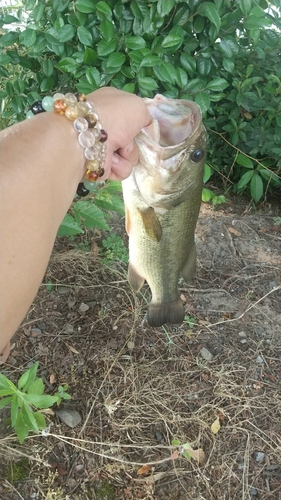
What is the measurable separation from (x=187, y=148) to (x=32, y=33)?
5.61ft

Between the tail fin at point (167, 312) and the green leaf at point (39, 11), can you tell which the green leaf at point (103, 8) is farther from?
the tail fin at point (167, 312)

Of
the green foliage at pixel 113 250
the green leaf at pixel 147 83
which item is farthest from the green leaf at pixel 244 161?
the green leaf at pixel 147 83

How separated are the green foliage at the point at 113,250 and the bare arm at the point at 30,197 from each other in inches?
75.8

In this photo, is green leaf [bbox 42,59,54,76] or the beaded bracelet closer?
the beaded bracelet

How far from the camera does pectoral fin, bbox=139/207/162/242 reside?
191cm

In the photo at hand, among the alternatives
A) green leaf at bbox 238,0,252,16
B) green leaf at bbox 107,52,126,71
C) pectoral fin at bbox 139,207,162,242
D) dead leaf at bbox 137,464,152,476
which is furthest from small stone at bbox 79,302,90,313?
green leaf at bbox 238,0,252,16

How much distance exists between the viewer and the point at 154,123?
166 centimetres

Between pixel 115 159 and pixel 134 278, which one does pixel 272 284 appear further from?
pixel 115 159

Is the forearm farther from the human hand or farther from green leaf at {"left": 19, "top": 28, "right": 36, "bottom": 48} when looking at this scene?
green leaf at {"left": 19, "top": 28, "right": 36, "bottom": 48}

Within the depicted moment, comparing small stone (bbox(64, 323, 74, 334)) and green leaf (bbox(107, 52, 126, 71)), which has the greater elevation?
green leaf (bbox(107, 52, 126, 71))

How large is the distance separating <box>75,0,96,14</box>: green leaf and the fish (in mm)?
1280

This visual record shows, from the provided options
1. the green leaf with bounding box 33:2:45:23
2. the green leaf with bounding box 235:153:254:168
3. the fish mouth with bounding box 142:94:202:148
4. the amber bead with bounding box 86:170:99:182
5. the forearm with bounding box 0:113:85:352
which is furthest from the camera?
the green leaf with bounding box 235:153:254:168

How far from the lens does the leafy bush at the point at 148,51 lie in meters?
2.72

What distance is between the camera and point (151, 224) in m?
1.96
